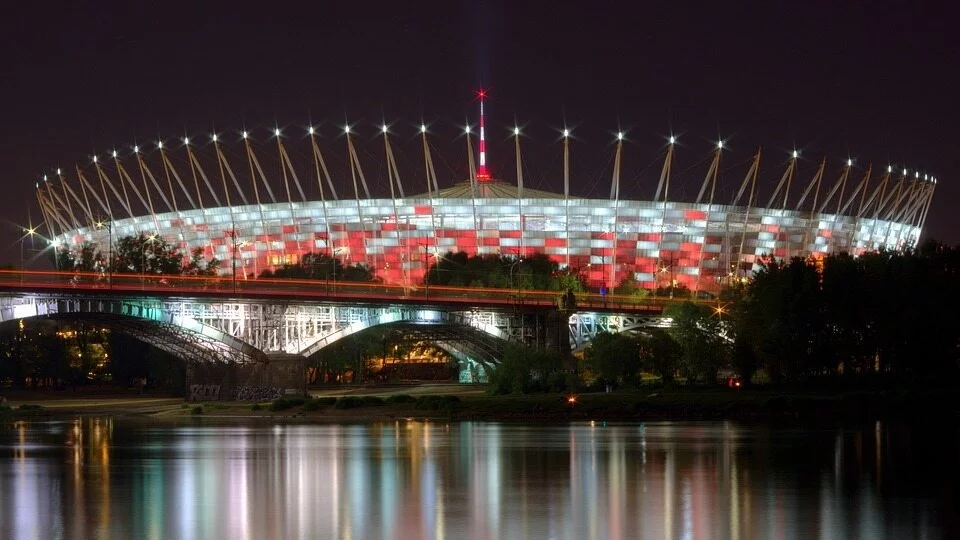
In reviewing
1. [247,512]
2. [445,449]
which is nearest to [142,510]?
[247,512]

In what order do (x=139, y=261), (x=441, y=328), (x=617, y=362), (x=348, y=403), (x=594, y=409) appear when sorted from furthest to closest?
(x=139, y=261)
(x=441, y=328)
(x=617, y=362)
(x=348, y=403)
(x=594, y=409)

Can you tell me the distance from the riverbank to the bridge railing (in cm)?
920

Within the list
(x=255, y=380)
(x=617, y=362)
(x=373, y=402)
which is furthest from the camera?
(x=255, y=380)

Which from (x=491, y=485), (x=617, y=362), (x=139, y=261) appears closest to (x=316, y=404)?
(x=617, y=362)

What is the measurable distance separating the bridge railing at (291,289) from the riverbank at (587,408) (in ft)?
30.2

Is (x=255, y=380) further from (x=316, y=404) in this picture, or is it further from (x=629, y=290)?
(x=629, y=290)

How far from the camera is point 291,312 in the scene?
391 feet

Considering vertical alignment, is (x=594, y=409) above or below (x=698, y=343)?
below

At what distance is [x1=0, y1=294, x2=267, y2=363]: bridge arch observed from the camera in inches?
4023

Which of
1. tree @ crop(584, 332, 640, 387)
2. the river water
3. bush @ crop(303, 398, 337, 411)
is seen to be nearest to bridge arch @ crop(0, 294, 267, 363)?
bush @ crop(303, 398, 337, 411)

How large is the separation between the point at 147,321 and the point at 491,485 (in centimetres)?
6862

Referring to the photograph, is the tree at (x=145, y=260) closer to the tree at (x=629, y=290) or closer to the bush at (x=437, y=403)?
the tree at (x=629, y=290)

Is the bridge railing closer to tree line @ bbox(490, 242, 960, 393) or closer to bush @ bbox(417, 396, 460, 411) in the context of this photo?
tree line @ bbox(490, 242, 960, 393)

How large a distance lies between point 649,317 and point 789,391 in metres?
41.5
